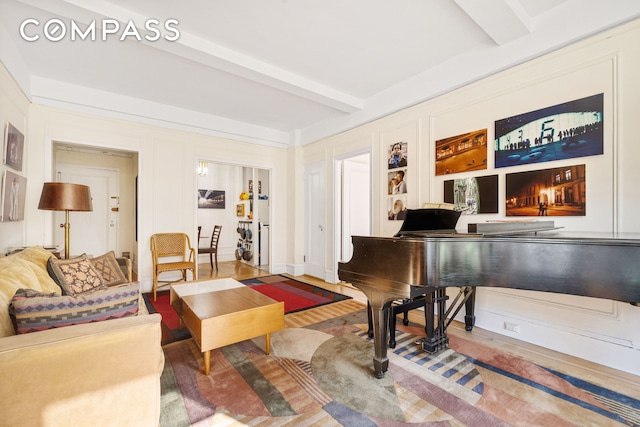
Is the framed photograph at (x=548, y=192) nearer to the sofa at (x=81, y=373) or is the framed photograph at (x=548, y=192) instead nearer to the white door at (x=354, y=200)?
the white door at (x=354, y=200)

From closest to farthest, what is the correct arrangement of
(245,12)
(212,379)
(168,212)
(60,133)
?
(212,379), (245,12), (60,133), (168,212)

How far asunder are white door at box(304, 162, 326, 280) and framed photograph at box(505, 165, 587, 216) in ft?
10.0

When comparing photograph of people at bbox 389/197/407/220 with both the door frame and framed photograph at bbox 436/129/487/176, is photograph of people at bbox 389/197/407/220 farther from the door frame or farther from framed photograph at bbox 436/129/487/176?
the door frame

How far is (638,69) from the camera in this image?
2.15 metres

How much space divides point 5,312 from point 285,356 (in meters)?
1.74

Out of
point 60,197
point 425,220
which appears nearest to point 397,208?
point 425,220

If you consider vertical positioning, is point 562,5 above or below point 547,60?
above

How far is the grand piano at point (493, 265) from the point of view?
1.43 meters

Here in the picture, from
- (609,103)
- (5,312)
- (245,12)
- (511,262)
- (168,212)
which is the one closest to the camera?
(5,312)

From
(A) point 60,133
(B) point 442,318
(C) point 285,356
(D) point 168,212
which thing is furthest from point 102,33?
(B) point 442,318

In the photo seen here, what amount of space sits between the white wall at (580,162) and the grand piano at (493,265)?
844 mm

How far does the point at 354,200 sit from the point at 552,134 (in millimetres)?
3170

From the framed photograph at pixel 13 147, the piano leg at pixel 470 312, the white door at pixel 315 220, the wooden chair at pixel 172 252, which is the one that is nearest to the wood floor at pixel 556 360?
the piano leg at pixel 470 312

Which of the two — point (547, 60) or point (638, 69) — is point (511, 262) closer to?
point (638, 69)
